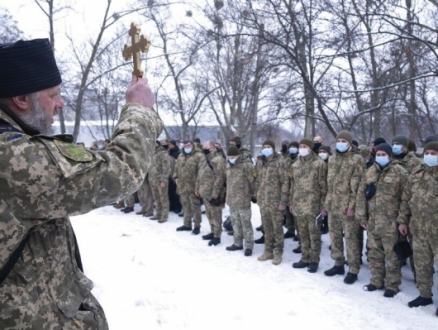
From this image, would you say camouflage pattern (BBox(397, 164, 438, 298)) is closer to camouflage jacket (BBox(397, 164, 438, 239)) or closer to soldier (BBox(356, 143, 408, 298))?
camouflage jacket (BBox(397, 164, 438, 239))

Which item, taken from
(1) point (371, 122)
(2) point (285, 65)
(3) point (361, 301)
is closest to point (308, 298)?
(3) point (361, 301)

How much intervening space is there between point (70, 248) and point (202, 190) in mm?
7158

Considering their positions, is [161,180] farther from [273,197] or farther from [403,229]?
[403,229]

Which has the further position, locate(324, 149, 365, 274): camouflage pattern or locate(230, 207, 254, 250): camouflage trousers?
locate(230, 207, 254, 250): camouflage trousers

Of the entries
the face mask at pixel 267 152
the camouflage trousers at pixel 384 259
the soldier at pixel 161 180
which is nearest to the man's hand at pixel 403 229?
the camouflage trousers at pixel 384 259

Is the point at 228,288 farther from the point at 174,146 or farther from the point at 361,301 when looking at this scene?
the point at 174,146

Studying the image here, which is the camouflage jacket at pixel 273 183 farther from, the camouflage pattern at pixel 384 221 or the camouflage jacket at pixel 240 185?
the camouflage pattern at pixel 384 221

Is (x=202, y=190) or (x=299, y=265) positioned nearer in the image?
(x=299, y=265)

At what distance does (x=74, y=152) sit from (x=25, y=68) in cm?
36

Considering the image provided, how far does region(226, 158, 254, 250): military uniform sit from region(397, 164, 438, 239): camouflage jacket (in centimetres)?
297

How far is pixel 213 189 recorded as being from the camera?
331 inches

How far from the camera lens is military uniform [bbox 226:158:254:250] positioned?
7.48 m

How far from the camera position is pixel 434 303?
5.02 m

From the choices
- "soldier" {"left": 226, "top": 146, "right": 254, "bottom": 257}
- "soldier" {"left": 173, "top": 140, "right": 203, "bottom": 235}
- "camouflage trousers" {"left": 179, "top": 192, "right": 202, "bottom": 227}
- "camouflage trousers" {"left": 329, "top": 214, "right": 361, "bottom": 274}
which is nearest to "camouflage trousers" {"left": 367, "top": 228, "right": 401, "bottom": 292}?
"camouflage trousers" {"left": 329, "top": 214, "right": 361, "bottom": 274}
